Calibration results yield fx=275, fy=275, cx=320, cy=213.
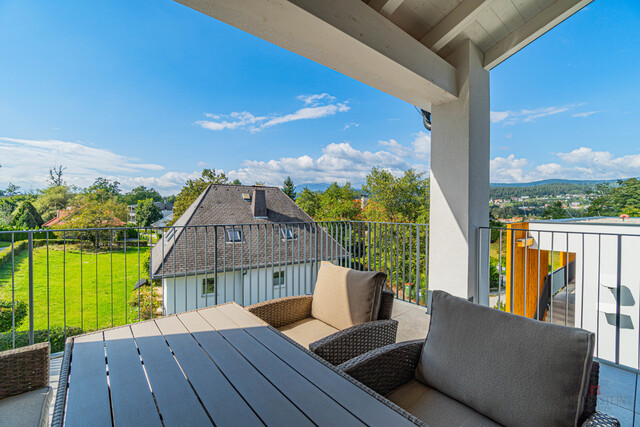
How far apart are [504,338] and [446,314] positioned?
268 mm

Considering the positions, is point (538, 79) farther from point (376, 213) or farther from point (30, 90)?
point (30, 90)

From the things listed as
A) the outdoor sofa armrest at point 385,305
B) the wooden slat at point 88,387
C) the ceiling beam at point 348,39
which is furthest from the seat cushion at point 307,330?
the ceiling beam at point 348,39

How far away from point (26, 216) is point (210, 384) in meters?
21.1

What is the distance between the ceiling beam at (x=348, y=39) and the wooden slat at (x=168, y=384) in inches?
81.5

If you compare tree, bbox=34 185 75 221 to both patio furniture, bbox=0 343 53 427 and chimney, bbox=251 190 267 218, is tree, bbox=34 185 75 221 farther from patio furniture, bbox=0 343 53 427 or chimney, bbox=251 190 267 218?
patio furniture, bbox=0 343 53 427

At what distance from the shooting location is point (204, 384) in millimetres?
1075

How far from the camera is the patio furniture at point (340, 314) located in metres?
1.75

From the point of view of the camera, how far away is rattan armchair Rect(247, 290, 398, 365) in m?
1.62

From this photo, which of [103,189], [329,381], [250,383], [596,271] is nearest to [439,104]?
[329,381]

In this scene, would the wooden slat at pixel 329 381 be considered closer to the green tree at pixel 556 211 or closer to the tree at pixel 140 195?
the green tree at pixel 556 211

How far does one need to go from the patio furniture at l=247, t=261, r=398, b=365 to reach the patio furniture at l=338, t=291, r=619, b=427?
0.36 meters

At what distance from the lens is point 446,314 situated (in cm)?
138


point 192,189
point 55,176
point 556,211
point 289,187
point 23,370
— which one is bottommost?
point 23,370

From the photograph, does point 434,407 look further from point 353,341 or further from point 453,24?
point 453,24
